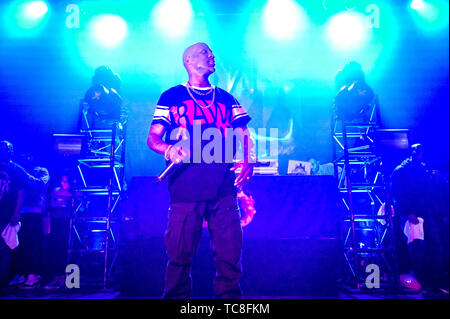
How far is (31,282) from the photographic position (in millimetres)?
4625

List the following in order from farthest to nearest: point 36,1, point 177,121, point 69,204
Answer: point 36,1 < point 69,204 < point 177,121

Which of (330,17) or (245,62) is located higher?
(330,17)

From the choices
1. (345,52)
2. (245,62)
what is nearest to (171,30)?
(245,62)

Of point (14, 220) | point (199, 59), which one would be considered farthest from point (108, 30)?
point (199, 59)

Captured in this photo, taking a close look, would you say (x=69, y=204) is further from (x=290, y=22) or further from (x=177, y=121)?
(x=290, y=22)

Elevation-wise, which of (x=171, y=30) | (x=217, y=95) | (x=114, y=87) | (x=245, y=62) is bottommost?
(x=217, y=95)

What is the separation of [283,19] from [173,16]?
2.68m

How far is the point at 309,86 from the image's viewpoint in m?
7.59

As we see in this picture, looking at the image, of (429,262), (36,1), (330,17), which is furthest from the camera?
(330,17)

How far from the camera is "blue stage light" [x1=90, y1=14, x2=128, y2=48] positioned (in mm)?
7094

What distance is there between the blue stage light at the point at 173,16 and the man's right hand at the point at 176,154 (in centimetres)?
599

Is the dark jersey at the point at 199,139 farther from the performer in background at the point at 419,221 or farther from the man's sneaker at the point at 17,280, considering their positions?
the man's sneaker at the point at 17,280

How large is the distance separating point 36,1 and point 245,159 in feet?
22.6

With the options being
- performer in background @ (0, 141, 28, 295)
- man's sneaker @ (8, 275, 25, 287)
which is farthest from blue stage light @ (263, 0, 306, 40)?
man's sneaker @ (8, 275, 25, 287)
